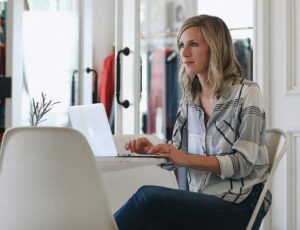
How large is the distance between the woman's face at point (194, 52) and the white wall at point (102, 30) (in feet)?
9.56

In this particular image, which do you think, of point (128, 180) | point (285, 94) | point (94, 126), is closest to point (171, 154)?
point (94, 126)

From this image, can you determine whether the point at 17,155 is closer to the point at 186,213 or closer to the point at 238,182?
the point at 186,213

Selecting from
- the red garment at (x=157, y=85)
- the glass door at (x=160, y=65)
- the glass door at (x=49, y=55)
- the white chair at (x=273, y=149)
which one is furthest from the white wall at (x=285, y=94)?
the red garment at (x=157, y=85)

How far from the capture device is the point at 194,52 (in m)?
1.69

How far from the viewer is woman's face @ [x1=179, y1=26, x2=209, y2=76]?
1.68 metres

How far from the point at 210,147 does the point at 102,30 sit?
3.21 metres

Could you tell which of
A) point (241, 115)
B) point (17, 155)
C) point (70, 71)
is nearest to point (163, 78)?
point (70, 71)

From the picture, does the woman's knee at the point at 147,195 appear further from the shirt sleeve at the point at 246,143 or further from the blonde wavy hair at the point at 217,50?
the blonde wavy hair at the point at 217,50

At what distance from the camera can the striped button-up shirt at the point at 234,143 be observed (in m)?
1.53

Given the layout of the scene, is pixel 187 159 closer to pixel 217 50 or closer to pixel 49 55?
pixel 217 50

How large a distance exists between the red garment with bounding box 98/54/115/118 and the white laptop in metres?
2.48

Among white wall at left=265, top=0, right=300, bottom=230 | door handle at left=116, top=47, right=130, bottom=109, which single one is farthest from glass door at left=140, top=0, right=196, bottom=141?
white wall at left=265, top=0, right=300, bottom=230

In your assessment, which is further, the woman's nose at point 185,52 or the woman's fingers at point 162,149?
the woman's nose at point 185,52

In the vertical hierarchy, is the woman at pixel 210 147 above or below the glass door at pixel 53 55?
below
